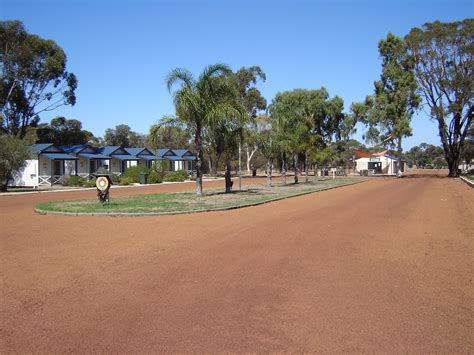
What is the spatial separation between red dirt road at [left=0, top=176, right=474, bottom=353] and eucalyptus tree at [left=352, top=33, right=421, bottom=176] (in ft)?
168

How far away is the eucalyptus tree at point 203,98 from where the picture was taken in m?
21.2

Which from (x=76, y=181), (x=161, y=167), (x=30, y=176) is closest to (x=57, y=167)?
(x=30, y=176)

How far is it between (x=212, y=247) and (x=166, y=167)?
40658mm

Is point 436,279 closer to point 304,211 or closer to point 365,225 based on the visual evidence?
point 365,225

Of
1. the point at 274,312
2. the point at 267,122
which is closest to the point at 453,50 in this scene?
the point at 267,122

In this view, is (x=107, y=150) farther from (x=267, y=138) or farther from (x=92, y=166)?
(x=267, y=138)

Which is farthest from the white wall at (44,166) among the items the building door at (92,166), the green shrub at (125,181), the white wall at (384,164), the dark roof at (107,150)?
the white wall at (384,164)

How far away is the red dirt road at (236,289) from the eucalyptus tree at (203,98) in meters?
10.4

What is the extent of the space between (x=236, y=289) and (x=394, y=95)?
58.7 m

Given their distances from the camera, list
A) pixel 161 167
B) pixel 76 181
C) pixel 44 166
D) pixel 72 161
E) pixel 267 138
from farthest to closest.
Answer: pixel 161 167
pixel 72 161
pixel 44 166
pixel 76 181
pixel 267 138

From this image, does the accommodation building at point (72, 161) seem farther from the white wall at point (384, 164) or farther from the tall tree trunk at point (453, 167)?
the white wall at point (384, 164)

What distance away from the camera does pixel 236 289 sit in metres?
6.24

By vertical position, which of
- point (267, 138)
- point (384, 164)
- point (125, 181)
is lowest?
point (125, 181)

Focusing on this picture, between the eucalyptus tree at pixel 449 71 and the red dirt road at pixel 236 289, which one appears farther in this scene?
the eucalyptus tree at pixel 449 71
